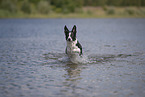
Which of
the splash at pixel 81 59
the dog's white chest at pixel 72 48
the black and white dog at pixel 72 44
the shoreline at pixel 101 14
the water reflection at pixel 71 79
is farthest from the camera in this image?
the shoreline at pixel 101 14

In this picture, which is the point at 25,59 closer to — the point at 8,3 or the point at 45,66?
the point at 45,66

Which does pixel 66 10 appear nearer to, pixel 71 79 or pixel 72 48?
pixel 72 48

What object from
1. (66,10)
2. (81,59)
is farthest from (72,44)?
(66,10)

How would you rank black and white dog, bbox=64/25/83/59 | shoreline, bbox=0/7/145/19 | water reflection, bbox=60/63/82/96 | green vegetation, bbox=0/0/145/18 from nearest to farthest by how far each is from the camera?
water reflection, bbox=60/63/82/96
black and white dog, bbox=64/25/83/59
green vegetation, bbox=0/0/145/18
shoreline, bbox=0/7/145/19

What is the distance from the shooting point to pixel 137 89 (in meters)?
9.42

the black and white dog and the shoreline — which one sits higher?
the shoreline

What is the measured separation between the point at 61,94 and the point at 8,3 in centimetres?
11039

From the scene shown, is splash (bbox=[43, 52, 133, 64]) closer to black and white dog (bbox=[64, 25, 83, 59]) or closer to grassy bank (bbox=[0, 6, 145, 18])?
black and white dog (bbox=[64, 25, 83, 59])

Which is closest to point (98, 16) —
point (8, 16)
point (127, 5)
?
point (127, 5)

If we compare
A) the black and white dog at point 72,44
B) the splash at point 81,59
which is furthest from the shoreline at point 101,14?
the black and white dog at point 72,44

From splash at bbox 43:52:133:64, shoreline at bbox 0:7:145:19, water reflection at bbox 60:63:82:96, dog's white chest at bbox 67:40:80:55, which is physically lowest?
water reflection at bbox 60:63:82:96

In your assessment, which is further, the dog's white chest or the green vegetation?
the green vegetation

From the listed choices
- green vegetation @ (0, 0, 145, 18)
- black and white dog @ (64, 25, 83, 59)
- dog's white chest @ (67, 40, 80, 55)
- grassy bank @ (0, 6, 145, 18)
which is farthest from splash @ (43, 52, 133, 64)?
grassy bank @ (0, 6, 145, 18)

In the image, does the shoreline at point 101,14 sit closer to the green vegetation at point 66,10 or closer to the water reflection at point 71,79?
the green vegetation at point 66,10
